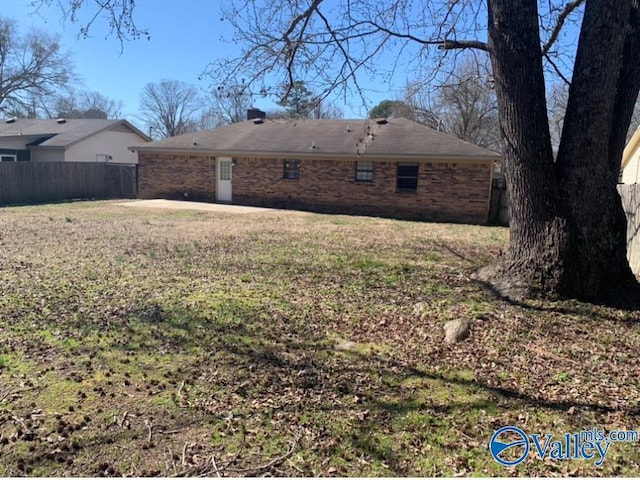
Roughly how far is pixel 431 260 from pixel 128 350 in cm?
557

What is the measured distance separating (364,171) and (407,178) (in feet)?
5.29

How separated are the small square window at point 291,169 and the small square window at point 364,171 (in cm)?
245

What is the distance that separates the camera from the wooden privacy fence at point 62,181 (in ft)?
60.2

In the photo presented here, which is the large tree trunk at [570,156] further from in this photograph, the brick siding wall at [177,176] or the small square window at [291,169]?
the brick siding wall at [177,176]

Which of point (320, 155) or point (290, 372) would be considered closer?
point (290, 372)

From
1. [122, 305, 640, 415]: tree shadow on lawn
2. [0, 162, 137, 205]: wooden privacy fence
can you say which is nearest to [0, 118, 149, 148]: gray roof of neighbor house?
[0, 162, 137, 205]: wooden privacy fence

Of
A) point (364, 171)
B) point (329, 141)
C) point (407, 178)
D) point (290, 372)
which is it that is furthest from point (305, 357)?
point (329, 141)

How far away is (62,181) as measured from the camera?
20.2m

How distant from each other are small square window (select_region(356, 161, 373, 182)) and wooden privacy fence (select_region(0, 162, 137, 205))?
11.0m

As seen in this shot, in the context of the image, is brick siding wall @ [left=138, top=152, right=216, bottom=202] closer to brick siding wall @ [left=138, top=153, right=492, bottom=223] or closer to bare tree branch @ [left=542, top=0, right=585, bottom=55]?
brick siding wall @ [left=138, top=153, right=492, bottom=223]

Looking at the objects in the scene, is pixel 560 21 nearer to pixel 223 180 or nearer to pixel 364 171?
pixel 364 171

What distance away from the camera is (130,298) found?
5.65 meters

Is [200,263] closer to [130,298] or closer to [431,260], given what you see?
[130,298]

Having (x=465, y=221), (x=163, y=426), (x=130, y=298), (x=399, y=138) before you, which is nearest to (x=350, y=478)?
(x=163, y=426)
